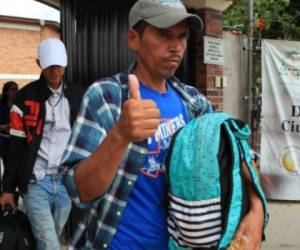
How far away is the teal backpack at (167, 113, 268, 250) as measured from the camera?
1579mm

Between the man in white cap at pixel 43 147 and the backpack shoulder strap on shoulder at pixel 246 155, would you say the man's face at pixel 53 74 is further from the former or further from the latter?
the backpack shoulder strap on shoulder at pixel 246 155

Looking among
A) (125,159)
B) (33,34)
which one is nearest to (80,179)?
(125,159)

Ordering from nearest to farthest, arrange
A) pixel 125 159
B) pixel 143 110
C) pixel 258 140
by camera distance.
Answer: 1. pixel 143 110
2. pixel 125 159
3. pixel 258 140

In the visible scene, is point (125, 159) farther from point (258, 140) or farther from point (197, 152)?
point (258, 140)

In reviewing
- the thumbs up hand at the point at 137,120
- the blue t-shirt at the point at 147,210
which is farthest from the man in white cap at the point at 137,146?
the thumbs up hand at the point at 137,120

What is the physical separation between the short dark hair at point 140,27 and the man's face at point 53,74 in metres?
1.93

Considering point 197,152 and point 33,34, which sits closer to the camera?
point 197,152

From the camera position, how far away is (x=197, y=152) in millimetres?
1622

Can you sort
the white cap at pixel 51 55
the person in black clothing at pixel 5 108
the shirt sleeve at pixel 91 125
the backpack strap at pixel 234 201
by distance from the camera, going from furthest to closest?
the person in black clothing at pixel 5 108 → the white cap at pixel 51 55 → the shirt sleeve at pixel 91 125 → the backpack strap at pixel 234 201

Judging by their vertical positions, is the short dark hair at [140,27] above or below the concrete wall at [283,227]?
above

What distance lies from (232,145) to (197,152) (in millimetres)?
117

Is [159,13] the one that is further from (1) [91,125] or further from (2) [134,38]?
(1) [91,125]

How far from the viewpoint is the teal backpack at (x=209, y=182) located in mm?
1579

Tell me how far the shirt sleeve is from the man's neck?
0.20m
